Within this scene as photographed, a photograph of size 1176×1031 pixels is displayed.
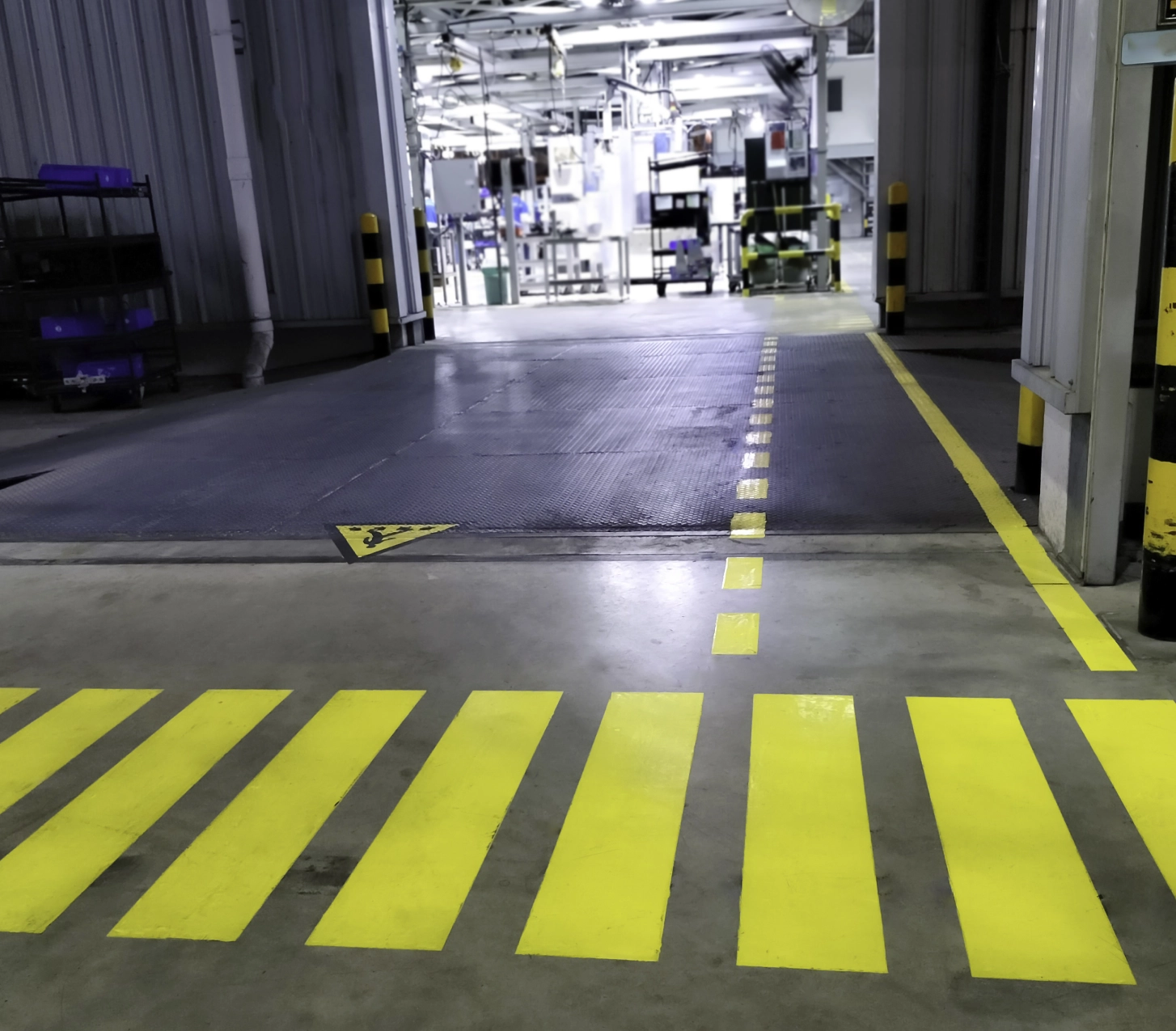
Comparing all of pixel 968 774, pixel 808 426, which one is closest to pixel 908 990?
pixel 968 774

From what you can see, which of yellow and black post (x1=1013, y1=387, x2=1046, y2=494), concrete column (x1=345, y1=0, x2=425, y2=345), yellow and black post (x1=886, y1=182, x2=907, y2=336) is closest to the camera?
yellow and black post (x1=1013, y1=387, x2=1046, y2=494)

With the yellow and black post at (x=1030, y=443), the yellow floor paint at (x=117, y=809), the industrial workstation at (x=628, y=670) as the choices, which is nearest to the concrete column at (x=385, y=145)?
the industrial workstation at (x=628, y=670)

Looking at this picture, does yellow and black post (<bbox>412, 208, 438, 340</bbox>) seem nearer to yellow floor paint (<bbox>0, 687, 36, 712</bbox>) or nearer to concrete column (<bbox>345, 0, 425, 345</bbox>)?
concrete column (<bbox>345, 0, 425, 345</bbox>)

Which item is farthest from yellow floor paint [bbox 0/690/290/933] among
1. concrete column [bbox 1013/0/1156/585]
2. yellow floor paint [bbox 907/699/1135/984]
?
concrete column [bbox 1013/0/1156/585]

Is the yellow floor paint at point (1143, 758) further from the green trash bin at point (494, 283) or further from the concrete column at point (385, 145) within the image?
the green trash bin at point (494, 283)

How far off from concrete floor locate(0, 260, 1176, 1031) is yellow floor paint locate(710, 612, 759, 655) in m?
0.05

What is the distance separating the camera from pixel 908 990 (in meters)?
1.77

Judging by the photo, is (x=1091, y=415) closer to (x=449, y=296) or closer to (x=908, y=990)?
(x=908, y=990)

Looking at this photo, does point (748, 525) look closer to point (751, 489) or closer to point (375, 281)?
point (751, 489)

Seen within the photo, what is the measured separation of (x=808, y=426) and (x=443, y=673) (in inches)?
147

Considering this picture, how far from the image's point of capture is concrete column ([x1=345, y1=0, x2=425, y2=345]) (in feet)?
34.2

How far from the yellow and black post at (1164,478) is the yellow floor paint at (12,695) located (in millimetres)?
3346

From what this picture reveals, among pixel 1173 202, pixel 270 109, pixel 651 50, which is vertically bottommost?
pixel 1173 202

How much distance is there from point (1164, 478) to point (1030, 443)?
5.51 feet
